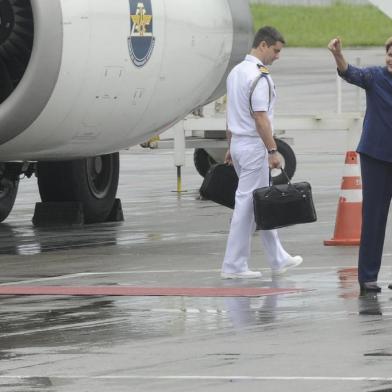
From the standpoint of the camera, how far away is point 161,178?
2480 centimetres

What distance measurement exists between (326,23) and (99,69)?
49.8m

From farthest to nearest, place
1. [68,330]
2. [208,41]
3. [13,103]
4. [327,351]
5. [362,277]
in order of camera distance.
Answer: [208,41] → [13,103] → [362,277] → [68,330] → [327,351]

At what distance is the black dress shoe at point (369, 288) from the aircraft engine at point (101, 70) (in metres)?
3.82

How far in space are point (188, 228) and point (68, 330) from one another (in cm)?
698

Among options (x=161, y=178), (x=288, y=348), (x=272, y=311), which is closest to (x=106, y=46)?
(x=272, y=311)

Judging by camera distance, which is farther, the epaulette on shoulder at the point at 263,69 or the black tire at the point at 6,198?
the black tire at the point at 6,198

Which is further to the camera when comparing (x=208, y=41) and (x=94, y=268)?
(x=208, y=41)

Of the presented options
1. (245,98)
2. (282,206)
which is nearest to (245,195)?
(282,206)

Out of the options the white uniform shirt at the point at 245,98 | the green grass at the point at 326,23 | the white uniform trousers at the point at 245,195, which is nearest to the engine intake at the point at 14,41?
the white uniform shirt at the point at 245,98

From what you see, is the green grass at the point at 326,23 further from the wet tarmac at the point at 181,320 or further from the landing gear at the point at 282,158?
the wet tarmac at the point at 181,320

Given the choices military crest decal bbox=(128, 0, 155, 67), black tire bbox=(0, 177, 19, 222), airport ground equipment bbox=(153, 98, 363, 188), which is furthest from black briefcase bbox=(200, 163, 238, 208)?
black tire bbox=(0, 177, 19, 222)

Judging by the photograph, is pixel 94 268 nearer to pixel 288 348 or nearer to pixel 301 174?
pixel 288 348

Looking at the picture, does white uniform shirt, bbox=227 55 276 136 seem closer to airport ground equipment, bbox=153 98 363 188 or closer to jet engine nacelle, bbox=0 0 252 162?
jet engine nacelle, bbox=0 0 252 162

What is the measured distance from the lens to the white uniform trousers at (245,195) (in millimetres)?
12648
